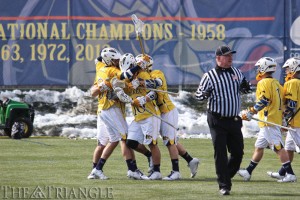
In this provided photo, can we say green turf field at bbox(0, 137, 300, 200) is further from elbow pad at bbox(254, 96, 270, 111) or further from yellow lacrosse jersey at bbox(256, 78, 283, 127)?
elbow pad at bbox(254, 96, 270, 111)

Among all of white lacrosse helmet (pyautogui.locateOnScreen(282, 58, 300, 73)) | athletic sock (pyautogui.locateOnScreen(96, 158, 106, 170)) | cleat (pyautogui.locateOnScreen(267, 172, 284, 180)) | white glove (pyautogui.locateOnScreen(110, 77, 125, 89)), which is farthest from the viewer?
white lacrosse helmet (pyautogui.locateOnScreen(282, 58, 300, 73))

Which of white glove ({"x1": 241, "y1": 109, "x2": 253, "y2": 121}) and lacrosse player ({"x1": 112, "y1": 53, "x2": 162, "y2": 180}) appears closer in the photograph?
white glove ({"x1": 241, "y1": 109, "x2": 253, "y2": 121})

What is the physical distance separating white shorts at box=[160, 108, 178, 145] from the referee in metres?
2.41

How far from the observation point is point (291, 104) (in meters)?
16.2

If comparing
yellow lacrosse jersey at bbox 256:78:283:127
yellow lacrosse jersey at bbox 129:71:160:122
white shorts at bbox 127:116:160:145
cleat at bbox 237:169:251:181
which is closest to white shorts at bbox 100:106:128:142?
white shorts at bbox 127:116:160:145

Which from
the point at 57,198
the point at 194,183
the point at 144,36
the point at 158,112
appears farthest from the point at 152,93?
the point at 144,36

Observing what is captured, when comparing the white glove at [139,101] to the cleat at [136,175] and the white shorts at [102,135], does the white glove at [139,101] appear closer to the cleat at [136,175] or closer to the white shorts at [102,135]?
the white shorts at [102,135]

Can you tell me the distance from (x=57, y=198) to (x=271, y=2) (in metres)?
15.0

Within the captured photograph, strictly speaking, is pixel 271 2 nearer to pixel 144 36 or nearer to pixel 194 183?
pixel 144 36

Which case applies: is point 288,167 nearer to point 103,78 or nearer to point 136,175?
point 136,175

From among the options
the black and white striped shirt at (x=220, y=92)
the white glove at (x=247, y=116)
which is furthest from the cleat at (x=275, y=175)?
the black and white striped shirt at (x=220, y=92)

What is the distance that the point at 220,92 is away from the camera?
1389 centimetres

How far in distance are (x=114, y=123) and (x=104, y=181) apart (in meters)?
1.04

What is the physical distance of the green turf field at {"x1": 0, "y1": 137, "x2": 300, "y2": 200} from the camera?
13.7 meters
